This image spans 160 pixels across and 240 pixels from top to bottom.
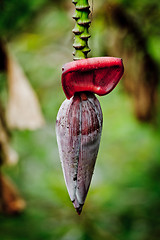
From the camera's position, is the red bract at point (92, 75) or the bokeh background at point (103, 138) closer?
the red bract at point (92, 75)

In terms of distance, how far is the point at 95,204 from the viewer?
7.34 ft

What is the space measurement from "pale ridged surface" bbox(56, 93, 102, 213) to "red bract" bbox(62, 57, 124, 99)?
27 mm

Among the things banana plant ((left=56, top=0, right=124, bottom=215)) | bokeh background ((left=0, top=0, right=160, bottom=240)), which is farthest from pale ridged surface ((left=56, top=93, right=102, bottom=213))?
bokeh background ((left=0, top=0, right=160, bottom=240))

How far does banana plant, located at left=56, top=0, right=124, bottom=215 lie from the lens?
80cm

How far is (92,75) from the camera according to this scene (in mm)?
813

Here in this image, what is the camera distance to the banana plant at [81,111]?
798 mm

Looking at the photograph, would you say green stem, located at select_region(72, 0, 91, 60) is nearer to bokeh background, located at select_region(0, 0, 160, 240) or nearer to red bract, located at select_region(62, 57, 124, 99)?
red bract, located at select_region(62, 57, 124, 99)

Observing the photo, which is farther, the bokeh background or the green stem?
the bokeh background

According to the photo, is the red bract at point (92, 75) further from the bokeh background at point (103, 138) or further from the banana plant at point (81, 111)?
the bokeh background at point (103, 138)

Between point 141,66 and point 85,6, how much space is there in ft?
5.19

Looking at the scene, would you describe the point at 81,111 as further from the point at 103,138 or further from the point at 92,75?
the point at 103,138

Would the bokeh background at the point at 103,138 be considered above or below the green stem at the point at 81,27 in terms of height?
below

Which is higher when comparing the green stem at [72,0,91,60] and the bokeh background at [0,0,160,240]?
the green stem at [72,0,91,60]

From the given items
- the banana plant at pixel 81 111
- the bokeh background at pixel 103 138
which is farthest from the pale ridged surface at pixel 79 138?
the bokeh background at pixel 103 138
